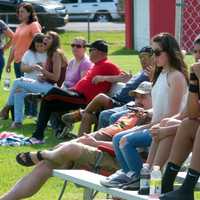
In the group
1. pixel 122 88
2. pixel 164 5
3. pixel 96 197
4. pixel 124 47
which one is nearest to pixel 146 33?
pixel 124 47

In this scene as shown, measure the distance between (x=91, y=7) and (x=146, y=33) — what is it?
52.6ft

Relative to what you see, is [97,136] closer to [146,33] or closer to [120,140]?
[120,140]

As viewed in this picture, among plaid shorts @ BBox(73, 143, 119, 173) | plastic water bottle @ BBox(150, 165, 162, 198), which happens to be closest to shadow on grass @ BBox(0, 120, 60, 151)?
plaid shorts @ BBox(73, 143, 119, 173)

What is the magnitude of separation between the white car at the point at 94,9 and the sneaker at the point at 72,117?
31756mm

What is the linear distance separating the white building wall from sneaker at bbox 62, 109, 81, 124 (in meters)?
18.8

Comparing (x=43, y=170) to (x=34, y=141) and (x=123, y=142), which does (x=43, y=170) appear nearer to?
(x=123, y=142)

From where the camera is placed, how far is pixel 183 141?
681cm

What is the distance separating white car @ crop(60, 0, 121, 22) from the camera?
44.0 metres

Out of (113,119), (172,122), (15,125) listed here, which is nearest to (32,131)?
(15,125)

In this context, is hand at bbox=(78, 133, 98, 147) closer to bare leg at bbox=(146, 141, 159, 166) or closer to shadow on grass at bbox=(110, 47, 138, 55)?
bare leg at bbox=(146, 141, 159, 166)

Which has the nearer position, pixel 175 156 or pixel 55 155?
pixel 175 156

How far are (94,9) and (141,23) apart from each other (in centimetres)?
1460

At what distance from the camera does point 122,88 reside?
10.8 metres

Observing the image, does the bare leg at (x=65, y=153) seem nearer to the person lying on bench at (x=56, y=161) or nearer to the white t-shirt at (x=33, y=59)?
the person lying on bench at (x=56, y=161)
